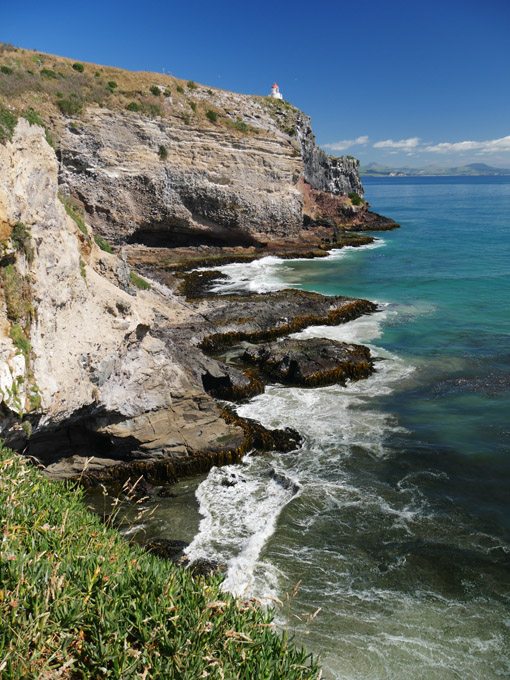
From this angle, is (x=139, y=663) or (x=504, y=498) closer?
(x=139, y=663)

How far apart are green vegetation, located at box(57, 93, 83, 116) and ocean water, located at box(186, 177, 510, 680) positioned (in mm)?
30437

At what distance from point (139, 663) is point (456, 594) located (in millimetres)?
6792

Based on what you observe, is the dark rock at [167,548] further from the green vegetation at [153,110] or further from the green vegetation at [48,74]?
Answer: the green vegetation at [48,74]

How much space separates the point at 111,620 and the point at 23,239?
7.15 meters

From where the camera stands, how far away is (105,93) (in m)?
39.7

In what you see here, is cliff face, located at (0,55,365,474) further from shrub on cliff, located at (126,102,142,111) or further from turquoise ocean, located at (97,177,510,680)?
turquoise ocean, located at (97,177,510,680)

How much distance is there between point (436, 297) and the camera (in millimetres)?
30953

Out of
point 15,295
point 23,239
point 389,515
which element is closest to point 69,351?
point 15,295

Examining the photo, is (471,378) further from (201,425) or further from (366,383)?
(201,425)

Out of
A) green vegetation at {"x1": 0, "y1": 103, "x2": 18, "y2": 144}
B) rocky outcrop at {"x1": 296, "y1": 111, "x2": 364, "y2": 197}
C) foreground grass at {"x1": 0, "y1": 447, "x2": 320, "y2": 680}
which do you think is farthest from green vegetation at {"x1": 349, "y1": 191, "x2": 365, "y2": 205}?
foreground grass at {"x1": 0, "y1": 447, "x2": 320, "y2": 680}

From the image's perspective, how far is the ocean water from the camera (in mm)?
7586

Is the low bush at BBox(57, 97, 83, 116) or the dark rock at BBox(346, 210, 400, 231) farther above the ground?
the low bush at BBox(57, 97, 83, 116)

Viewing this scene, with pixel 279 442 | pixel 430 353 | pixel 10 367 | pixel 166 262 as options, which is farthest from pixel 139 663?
pixel 166 262

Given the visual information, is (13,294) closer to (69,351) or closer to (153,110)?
(69,351)
